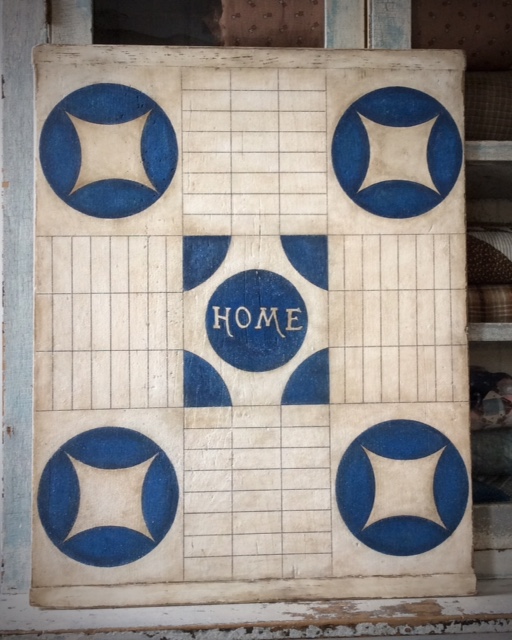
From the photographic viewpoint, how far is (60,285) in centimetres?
144

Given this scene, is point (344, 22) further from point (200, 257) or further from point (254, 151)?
point (200, 257)

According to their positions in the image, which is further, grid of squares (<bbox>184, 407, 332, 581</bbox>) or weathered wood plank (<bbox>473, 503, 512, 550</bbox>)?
weathered wood plank (<bbox>473, 503, 512, 550</bbox>)

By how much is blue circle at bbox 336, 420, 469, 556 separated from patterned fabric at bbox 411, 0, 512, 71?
88 centimetres

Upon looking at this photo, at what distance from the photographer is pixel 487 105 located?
1.59 m

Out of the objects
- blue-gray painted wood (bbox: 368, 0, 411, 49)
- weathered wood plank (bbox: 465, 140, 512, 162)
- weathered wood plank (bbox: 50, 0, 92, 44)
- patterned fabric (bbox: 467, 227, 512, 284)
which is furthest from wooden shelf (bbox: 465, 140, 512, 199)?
weathered wood plank (bbox: 50, 0, 92, 44)

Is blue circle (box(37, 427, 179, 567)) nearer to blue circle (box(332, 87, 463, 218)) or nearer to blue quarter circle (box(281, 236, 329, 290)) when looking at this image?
blue quarter circle (box(281, 236, 329, 290))

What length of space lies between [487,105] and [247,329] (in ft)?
2.60

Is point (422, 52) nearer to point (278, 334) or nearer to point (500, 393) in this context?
point (278, 334)

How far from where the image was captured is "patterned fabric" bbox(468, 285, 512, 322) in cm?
158

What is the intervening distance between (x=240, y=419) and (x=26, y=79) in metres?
0.89

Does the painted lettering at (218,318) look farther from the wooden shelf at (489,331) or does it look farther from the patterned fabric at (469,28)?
the patterned fabric at (469,28)

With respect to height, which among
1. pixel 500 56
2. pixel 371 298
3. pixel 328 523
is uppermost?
Answer: pixel 500 56

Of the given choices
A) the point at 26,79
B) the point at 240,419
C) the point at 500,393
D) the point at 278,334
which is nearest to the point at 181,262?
the point at 278,334

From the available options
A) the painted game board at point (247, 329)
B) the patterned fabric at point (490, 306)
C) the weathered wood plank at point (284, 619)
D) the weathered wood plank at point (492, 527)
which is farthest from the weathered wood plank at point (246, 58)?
the weathered wood plank at point (284, 619)
